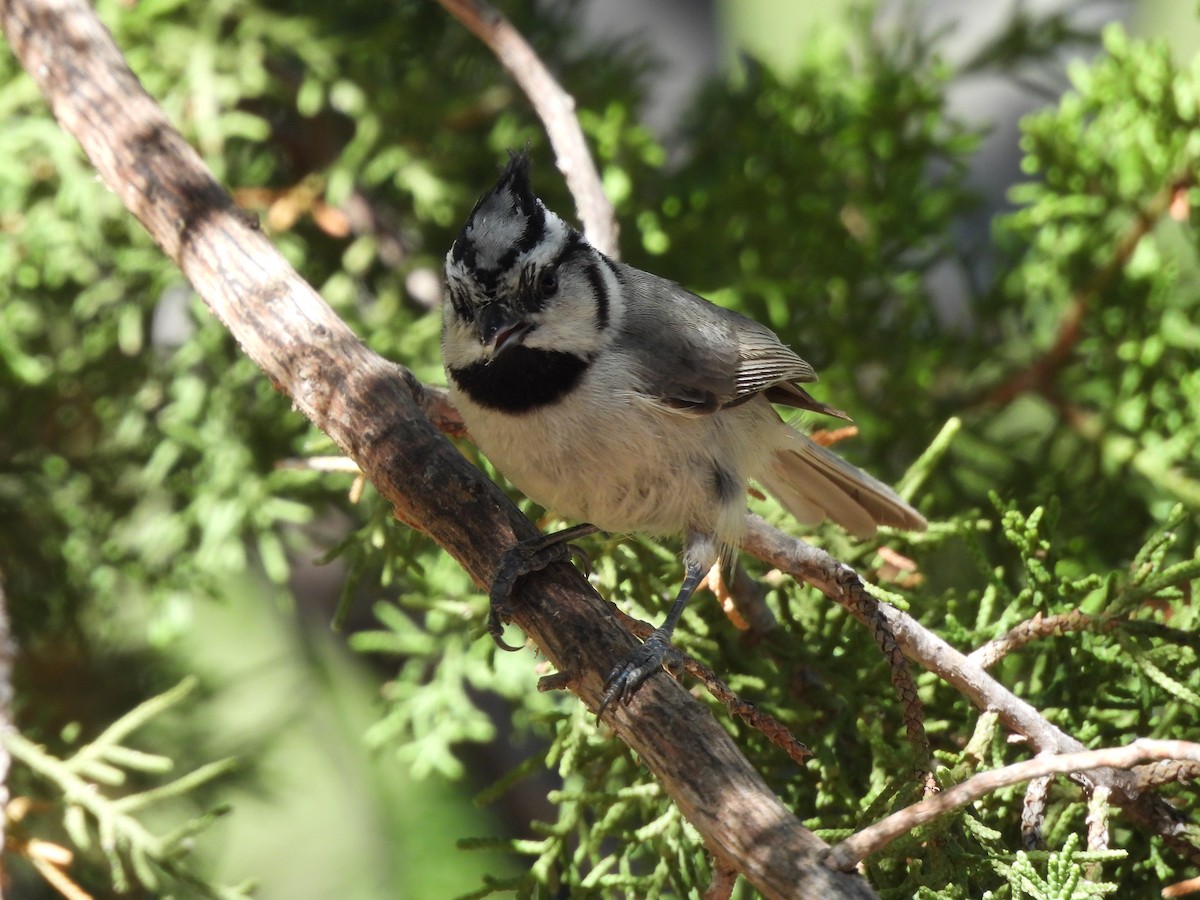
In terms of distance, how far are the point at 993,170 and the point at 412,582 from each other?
10.9 feet

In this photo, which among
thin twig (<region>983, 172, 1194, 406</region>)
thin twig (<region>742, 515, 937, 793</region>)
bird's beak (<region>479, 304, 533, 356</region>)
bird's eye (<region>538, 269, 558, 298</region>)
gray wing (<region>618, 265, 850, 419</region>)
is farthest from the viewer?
thin twig (<region>983, 172, 1194, 406</region>)

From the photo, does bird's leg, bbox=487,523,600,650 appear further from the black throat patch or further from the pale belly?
the black throat patch

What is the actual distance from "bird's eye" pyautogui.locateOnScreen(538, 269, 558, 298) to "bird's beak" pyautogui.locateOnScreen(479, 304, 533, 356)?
0.29 ft

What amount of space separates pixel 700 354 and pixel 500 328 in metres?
0.52

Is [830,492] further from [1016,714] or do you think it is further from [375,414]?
[375,414]

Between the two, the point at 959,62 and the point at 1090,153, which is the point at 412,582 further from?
the point at 959,62

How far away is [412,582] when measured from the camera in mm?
2715

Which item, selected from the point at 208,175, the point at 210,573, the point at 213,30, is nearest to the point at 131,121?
the point at 208,175

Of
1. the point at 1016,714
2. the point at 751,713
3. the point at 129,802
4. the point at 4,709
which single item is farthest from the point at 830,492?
the point at 4,709

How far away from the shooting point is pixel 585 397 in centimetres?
227

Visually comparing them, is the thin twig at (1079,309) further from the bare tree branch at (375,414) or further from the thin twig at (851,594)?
the bare tree branch at (375,414)

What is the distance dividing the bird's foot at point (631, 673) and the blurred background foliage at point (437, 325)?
17.6 inches

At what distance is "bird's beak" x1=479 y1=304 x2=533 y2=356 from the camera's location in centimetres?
218

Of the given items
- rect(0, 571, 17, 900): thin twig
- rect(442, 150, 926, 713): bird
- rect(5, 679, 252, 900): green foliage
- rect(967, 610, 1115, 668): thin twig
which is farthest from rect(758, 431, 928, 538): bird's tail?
rect(0, 571, 17, 900): thin twig
